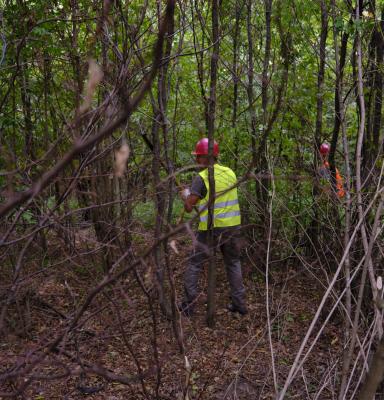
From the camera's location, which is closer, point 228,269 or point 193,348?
point 193,348

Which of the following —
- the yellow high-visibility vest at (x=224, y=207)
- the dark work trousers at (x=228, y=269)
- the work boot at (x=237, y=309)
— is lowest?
the work boot at (x=237, y=309)

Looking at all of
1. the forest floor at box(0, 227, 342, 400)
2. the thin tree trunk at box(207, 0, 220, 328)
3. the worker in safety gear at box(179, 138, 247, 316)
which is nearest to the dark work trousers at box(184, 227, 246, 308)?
the worker in safety gear at box(179, 138, 247, 316)

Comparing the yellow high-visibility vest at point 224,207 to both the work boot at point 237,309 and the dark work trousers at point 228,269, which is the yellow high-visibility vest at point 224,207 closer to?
the dark work trousers at point 228,269

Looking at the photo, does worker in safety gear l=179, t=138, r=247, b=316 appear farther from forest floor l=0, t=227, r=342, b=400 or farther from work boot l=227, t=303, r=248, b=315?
forest floor l=0, t=227, r=342, b=400

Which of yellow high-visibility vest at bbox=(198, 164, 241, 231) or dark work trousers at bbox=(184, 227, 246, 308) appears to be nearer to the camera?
yellow high-visibility vest at bbox=(198, 164, 241, 231)

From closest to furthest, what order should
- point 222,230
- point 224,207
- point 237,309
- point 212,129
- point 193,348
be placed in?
1. point 212,129
2. point 193,348
3. point 224,207
4. point 222,230
5. point 237,309

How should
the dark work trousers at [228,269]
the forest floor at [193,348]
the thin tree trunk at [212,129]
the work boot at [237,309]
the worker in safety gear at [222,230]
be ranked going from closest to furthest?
the forest floor at [193,348], the thin tree trunk at [212,129], the worker in safety gear at [222,230], the dark work trousers at [228,269], the work boot at [237,309]

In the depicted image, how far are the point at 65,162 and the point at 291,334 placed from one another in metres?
4.32

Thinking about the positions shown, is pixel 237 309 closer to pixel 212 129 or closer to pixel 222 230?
pixel 222 230

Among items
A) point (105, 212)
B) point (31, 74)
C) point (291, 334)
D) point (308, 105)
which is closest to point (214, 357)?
point (291, 334)

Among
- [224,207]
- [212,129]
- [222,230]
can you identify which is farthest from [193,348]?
[212,129]

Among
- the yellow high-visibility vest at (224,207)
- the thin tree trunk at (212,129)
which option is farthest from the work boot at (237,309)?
the yellow high-visibility vest at (224,207)

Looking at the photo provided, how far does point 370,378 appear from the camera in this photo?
58.4 inches

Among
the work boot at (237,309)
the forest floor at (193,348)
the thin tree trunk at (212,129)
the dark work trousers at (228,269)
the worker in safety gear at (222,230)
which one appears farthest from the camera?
the work boot at (237,309)
